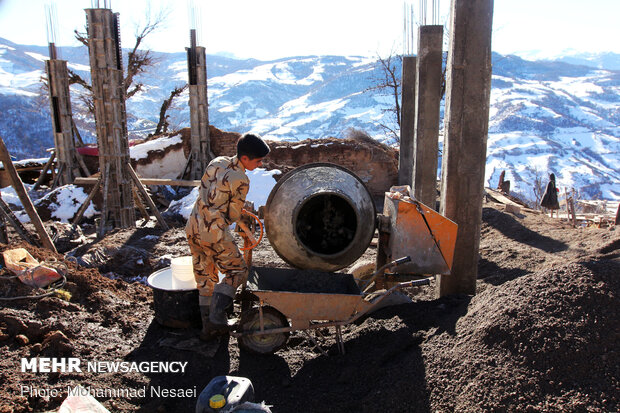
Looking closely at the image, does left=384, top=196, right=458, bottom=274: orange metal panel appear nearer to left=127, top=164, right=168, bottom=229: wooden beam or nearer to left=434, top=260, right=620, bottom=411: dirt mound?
left=434, top=260, right=620, bottom=411: dirt mound

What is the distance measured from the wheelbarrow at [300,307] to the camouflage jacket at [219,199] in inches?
22.4

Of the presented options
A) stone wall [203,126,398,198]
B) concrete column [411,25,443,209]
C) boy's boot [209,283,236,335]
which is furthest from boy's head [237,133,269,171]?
stone wall [203,126,398,198]

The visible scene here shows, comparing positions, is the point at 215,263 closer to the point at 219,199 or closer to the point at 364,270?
the point at 219,199

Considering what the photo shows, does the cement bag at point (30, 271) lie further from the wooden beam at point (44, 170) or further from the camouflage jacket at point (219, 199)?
the wooden beam at point (44, 170)

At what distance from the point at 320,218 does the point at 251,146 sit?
4.30 feet

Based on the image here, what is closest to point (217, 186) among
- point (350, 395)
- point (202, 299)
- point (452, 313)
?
point (202, 299)

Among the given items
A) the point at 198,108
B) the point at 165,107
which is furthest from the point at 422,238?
the point at 165,107

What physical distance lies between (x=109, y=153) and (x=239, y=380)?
6779 mm

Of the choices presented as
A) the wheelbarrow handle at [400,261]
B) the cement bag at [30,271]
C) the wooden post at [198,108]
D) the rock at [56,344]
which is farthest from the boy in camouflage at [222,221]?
the wooden post at [198,108]

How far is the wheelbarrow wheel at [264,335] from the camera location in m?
3.57

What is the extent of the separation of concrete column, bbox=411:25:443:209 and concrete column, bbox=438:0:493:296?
119 inches

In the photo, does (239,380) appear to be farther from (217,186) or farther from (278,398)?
(217,186)

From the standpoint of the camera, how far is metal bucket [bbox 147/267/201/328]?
3859 millimetres

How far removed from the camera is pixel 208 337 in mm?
3707
